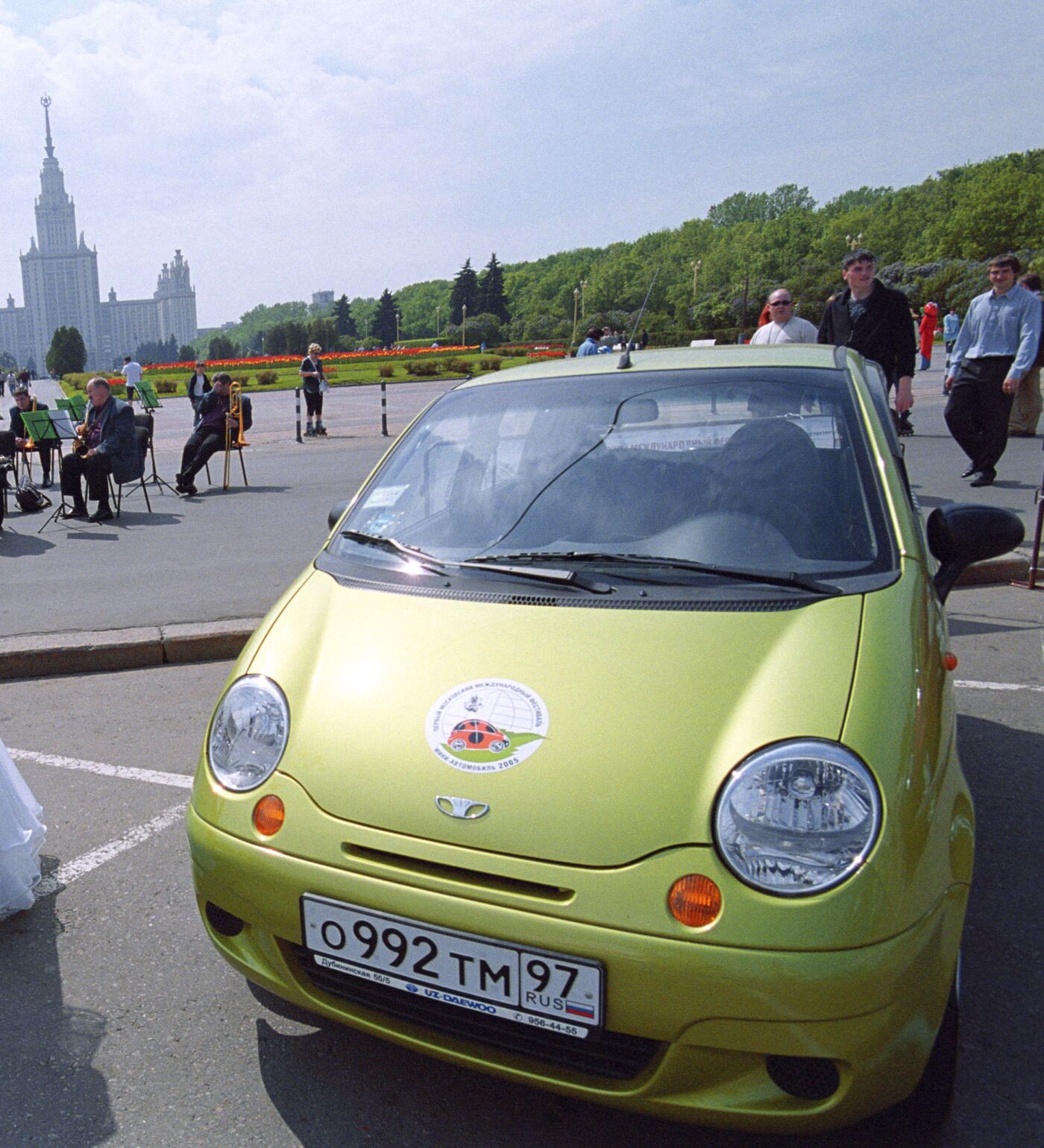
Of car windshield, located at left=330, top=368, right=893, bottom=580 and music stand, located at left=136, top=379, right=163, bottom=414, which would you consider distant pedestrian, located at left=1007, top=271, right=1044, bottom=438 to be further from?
music stand, located at left=136, top=379, right=163, bottom=414

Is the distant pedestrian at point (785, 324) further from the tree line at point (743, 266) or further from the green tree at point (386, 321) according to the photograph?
the green tree at point (386, 321)

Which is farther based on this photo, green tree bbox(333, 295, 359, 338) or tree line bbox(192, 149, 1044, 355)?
green tree bbox(333, 295, 359, 338)

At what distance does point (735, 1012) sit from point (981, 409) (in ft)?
28.6

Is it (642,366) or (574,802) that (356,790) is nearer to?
(574,802)

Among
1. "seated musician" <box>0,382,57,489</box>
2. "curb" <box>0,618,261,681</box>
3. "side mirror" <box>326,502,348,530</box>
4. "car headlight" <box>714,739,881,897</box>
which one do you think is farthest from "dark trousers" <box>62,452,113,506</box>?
"car headlight" <box>714,739,881,897</box>

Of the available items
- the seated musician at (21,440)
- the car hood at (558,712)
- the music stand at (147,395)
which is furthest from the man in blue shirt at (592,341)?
the car hood at (558,712)

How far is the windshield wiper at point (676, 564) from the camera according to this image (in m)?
2.35

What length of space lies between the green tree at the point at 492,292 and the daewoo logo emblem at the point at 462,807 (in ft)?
388

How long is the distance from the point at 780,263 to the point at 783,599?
12667cm

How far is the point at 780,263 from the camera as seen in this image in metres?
120

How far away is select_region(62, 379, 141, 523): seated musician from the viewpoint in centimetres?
1036

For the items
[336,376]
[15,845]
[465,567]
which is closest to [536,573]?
[465,567]

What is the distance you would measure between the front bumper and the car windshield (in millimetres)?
968

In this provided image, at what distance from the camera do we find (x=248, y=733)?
230cm
